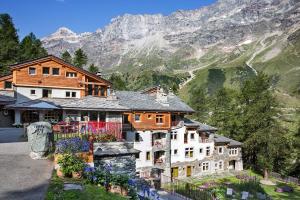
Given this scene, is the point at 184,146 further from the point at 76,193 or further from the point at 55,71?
the point at 76,193

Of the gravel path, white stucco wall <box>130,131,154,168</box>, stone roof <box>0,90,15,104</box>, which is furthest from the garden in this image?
white stucco wall <box>130,131,154,168</box>

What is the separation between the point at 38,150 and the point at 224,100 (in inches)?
3043

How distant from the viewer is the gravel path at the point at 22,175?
1141 centimetres

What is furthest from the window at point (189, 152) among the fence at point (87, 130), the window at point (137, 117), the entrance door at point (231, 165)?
the fence at point (87, 130)

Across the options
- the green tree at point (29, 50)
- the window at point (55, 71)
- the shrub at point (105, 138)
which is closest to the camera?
Result: the shrub at point (105, 138)

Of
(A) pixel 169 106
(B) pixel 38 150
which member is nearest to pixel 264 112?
(A) pixel 169 106

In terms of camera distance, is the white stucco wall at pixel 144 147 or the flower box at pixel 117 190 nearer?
the flower box at pixel 117 190

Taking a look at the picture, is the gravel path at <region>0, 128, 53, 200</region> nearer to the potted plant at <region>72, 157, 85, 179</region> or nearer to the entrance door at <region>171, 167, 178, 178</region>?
the potted plant at <region>72, 157, 85, 179</region>

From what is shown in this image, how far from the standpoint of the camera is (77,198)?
11133 mm

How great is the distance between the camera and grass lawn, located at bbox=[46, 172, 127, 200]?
36.6ft

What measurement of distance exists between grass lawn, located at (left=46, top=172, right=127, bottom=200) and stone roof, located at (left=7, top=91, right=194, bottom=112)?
24869mm

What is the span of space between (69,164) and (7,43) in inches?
2747

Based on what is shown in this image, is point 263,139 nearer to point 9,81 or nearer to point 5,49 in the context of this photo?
point 9,81

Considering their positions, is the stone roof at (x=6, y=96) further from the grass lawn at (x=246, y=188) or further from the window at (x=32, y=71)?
the grass lawn at (x=246, y=188)
